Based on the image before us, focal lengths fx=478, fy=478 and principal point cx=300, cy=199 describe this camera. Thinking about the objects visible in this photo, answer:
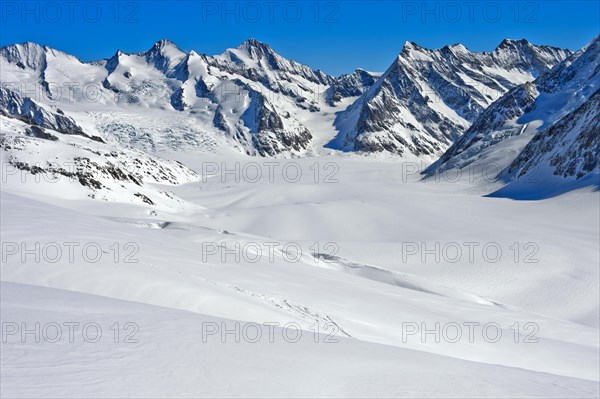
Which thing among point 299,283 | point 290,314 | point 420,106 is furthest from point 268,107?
point 290,314

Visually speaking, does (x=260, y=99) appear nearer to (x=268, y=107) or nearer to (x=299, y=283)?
(x=268, y=107)

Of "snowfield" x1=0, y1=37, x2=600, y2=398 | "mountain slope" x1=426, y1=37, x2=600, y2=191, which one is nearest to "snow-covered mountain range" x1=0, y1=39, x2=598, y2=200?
"mountain slope" x1=426, y1=37, x2=600, y2=191

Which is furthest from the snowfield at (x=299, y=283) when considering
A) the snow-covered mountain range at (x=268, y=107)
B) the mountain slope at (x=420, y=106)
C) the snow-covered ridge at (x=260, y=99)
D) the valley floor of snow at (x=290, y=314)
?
the mountain slope at (x=420, y=106)

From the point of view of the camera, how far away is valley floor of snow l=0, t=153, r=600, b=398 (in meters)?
4.39

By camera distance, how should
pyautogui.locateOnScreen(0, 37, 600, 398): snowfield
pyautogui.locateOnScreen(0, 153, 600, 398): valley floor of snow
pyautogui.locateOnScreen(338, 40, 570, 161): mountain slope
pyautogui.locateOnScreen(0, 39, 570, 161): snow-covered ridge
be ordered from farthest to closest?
1. pyautogui.locateOnScreen(338, 40, 570, 161): mountain slope
2. pyautogui.locateOnScreen(0, 39, 570, 161): snow-covered ridge
3. pyautogui.locateOnScreen(0, 37, 600, 398): snowfield
4. pyautogui.locateOnScreen(0, 153, 600, 398): valley floor of snow

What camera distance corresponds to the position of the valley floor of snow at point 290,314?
4391mm

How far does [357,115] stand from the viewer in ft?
548

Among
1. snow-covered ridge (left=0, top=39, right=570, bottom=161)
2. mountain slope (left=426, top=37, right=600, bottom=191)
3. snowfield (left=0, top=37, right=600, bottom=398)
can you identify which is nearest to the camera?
snowfield (left=0, top=37, right=600, bottom=398)

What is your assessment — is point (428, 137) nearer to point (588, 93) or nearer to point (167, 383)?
point (588, 93)

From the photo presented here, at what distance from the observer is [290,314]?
910cm

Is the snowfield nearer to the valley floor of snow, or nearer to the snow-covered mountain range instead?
the valley floor of snow

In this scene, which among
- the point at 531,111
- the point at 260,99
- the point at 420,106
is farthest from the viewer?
the point at 420,106

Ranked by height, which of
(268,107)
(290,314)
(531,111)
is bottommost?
(290,314)

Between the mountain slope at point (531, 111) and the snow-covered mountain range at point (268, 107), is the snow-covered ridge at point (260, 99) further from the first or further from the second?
the mountain slope at point (531, 111)
